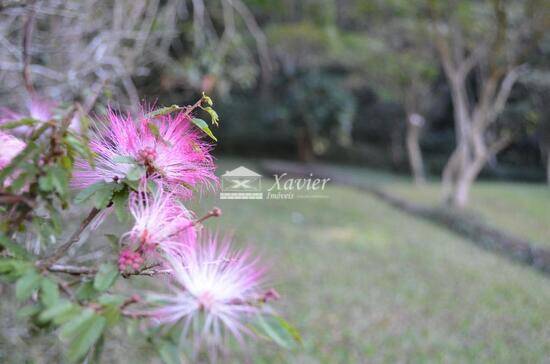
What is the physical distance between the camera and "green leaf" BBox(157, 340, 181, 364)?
51 cm

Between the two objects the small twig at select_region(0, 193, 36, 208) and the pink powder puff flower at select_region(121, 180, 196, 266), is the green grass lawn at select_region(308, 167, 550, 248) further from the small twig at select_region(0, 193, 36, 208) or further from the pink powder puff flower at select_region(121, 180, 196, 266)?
the small twig at select_region(0, 193, 36, 208)

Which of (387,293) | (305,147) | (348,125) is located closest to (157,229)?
(387,293)

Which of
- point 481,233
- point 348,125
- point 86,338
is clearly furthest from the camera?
point 348,125

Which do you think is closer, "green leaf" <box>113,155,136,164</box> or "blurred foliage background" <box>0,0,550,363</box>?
"green leaf" <box>113,155,136,164</box>

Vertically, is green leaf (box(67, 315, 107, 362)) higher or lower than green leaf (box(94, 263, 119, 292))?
lower

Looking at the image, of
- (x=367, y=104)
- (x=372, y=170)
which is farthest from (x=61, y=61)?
(x=367, y=104)

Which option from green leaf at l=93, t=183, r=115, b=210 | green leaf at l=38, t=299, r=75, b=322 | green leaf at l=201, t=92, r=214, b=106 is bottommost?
green leaf at l=38, t=299, r=75, b=322

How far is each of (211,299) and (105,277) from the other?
0.14m

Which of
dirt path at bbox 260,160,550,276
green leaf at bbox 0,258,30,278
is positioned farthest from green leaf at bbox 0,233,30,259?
dirt path at bbox 260,160,550,276

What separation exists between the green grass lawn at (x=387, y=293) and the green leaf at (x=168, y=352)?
2.32 ft

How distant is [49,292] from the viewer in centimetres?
55

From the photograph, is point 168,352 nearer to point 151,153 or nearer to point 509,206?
point 151,153

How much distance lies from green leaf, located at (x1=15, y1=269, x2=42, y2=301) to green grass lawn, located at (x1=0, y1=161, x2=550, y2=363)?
66 centimetres

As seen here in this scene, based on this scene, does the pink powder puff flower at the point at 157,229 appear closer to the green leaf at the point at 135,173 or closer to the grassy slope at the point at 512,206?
the green leaf at the point at 135,173
